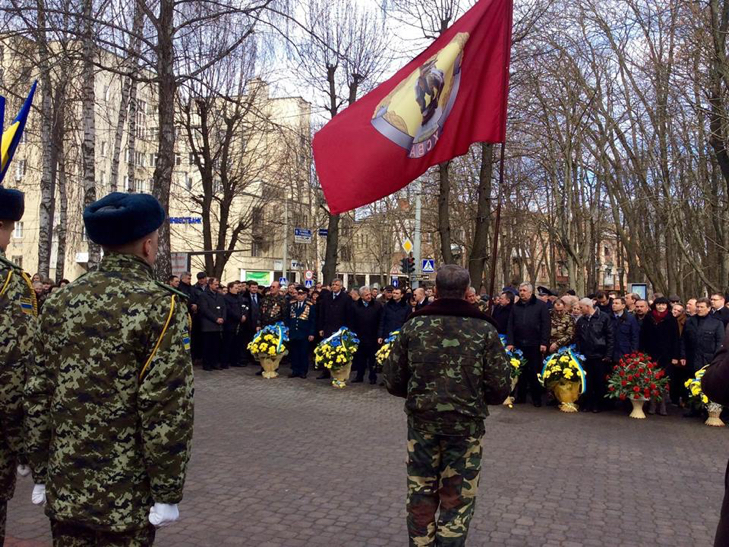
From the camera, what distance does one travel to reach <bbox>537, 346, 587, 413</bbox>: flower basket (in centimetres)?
1131

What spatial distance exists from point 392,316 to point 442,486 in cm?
952

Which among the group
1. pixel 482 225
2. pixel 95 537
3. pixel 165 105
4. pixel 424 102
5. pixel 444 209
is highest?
pixel 165 105

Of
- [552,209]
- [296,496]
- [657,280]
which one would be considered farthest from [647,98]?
[296,496]

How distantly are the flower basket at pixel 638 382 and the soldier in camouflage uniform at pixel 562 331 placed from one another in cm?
98

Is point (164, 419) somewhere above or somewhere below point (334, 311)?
below

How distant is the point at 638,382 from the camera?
11.0 metres

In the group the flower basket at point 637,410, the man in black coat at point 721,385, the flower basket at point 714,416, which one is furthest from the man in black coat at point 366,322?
the man in black coat at point 721,385

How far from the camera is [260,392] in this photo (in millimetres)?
12789

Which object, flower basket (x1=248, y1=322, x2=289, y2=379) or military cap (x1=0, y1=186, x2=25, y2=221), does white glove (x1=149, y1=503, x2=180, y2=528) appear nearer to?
military cap (x1=0, y1=186, x2=25, y2=221)

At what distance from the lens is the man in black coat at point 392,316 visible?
13891mm

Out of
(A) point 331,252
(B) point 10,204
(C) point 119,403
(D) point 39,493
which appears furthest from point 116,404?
(A) point 331,252

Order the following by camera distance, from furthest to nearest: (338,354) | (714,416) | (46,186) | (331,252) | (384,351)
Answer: (331,252) < (46,186) < (338,354) < (384,351) < (714,416)

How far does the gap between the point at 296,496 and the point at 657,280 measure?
76.3 ft

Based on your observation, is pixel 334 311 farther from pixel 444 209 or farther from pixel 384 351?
pixel 444 209
